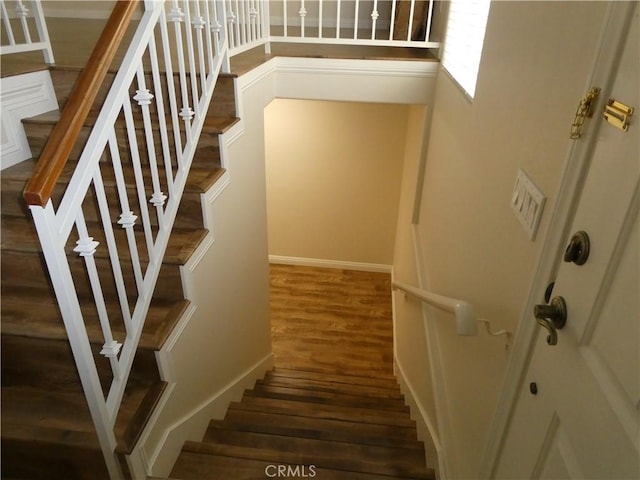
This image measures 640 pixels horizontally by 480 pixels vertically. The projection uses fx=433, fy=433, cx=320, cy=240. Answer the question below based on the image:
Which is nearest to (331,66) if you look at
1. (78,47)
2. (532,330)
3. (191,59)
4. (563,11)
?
(191,59)

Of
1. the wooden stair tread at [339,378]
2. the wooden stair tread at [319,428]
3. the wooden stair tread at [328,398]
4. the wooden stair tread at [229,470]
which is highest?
the wooden stair tread at [229,470]

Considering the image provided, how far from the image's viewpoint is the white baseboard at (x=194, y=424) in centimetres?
179

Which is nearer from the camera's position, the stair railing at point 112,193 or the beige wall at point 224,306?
the stair railing at point 112,193

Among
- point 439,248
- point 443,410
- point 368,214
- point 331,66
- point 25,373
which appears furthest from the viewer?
point 368,214

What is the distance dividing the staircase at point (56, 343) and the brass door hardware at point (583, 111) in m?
1.51

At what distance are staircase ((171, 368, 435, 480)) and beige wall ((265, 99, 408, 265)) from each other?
2.32m

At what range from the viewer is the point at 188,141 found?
186cm

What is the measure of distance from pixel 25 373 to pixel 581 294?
1.91 metres

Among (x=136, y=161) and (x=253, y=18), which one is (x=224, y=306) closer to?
(x=136, y=161)

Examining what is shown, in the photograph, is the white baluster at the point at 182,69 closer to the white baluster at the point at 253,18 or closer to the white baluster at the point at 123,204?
the white baluster at the point at 123,204

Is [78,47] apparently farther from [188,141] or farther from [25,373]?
[25,373]

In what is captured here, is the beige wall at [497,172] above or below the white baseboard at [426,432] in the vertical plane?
above

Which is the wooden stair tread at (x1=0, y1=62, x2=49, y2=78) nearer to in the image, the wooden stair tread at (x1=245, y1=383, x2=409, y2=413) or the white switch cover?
the white switch cover

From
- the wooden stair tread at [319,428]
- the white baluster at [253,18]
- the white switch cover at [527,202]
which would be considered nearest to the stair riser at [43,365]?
the wooden stair tread at [319,428]
